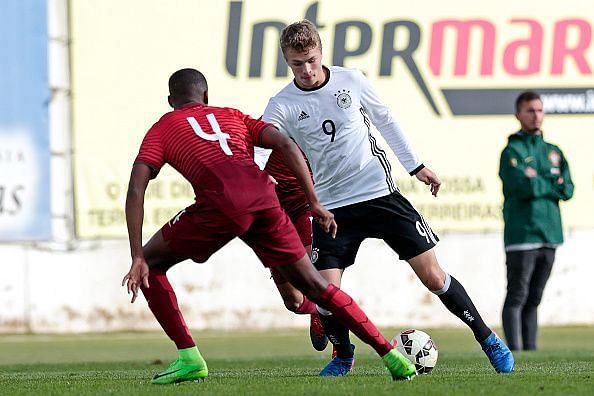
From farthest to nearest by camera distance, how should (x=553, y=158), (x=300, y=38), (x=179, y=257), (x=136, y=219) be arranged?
(x=553, y=158) < (x=300, y=38) < (x=179, y=257) < (x=136, y=219)

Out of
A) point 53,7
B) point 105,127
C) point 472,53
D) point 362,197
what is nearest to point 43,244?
point 105,127

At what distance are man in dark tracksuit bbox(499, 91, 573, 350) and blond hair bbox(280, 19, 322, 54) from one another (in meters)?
4.02

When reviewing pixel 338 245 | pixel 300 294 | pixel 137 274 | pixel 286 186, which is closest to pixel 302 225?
pixel 286 186

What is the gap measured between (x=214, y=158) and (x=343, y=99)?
3.53 feet

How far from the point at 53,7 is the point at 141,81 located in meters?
1.22

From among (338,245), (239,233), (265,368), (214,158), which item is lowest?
(265,368)

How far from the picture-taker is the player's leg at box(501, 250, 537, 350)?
426 inches

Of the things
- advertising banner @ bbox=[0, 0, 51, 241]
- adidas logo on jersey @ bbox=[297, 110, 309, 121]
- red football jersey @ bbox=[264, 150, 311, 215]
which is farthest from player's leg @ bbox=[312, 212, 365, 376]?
advertising banner @ bbox=[0, 0, 51, 241]

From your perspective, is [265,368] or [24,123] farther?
[24,123]

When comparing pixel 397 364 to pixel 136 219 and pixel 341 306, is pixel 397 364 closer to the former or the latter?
pixel 341 306

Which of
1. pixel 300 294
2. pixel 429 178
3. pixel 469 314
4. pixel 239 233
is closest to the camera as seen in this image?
pixel 239 233

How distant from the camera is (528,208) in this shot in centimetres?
1093

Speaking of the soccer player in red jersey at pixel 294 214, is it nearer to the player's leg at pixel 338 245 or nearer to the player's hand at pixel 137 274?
the player's leg at pixel 338 245

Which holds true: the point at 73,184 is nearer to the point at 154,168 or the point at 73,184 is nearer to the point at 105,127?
the point at 105,127
